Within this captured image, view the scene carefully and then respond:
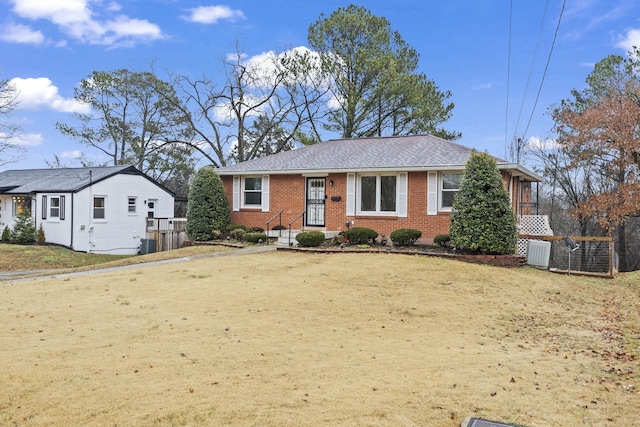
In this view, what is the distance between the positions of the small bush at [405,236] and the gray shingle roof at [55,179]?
661 inches

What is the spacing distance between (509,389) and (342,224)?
13.7 meters

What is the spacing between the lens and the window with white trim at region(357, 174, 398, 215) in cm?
1768

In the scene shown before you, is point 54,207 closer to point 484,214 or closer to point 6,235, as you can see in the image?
point 6,235

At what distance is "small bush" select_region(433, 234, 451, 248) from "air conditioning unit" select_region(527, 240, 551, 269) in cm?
253

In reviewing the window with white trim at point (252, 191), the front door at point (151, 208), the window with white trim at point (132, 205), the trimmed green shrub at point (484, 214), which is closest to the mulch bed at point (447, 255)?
the trimmed green shrub at point (484, 214)

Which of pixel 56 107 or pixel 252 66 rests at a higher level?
pixel 252 66

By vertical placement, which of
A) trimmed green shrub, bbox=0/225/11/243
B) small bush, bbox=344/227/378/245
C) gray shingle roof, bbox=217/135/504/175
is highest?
gray shingle roof, bbox=217/135/504/175

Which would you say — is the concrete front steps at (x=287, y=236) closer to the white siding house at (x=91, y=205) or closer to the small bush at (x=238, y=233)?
the small bush at (x=238, y=233)

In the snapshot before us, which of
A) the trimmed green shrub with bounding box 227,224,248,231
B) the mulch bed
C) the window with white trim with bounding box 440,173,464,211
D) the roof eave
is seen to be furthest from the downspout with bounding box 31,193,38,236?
the window with white trim with bounding box 440,173,464,211

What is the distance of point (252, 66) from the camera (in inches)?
1367

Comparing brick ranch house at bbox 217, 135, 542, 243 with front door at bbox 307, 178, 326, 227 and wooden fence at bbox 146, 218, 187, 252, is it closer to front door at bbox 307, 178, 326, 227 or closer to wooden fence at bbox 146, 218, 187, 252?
front door at bbox 307, 178, 326, 227

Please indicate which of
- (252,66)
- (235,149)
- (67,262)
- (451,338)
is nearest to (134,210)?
(67,262)

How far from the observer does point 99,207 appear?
25281 mm

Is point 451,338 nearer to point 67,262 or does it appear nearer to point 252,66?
point 67,262
